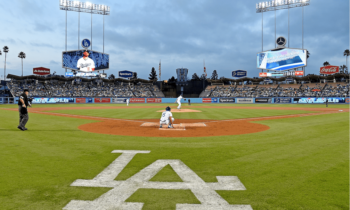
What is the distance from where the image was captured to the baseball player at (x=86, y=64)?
6100cm

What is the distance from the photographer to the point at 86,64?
61.5 metres

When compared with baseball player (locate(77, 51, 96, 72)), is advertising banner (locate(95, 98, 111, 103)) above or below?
below

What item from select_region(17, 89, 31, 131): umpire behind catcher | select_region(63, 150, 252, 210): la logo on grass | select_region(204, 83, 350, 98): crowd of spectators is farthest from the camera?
select_region(204, 83, 350, 98): crowd of spectators

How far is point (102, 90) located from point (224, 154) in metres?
67.8

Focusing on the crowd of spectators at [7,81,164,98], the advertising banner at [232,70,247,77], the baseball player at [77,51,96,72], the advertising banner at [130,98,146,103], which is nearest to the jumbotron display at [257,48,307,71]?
the advertising banner at [232,70,247,77]

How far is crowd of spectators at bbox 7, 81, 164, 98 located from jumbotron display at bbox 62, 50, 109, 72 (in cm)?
831

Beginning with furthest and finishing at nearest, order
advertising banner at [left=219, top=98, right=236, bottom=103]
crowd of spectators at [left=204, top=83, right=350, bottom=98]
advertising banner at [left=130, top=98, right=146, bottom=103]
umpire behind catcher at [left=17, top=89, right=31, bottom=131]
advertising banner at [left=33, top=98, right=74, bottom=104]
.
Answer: advertising banner at [left=130, top=98, right=146, bottom=103] → advertising banner at [left=219, top=98, right=236, bottom=103] → crowd of spectators at [left=204, top=83, right=350, bottom=98] → advertising banner at [left=33, top=98, right=74, bottom=104] → umpire behind catcher at [left=17, top=89, right=31, bottom=131]

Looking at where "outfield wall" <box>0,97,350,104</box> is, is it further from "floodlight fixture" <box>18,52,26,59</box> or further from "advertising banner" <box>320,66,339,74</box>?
"floodlight fixture" <box>18,52,26,59</box>

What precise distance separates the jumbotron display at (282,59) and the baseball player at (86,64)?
47914 millimetres

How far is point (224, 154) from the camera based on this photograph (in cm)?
668

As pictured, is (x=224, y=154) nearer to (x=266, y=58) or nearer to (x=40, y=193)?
(x=40, y=193)

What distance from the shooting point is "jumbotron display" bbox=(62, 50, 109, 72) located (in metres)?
59.8

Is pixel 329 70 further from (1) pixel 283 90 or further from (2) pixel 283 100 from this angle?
(2) pixel 283 100

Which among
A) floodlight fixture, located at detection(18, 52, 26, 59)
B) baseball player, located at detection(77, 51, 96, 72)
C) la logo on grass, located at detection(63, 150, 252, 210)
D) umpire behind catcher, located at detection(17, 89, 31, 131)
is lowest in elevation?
la logo on grass, located at detection(63, 150, 252, 210)
